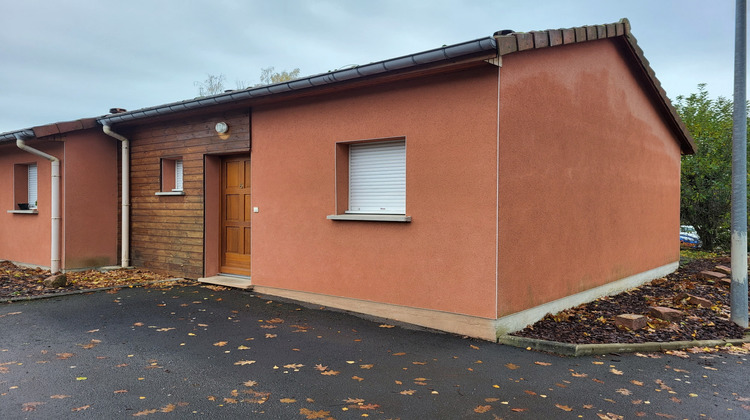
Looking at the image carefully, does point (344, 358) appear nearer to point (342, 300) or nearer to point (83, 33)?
point (342, 300)

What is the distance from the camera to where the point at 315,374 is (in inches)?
171

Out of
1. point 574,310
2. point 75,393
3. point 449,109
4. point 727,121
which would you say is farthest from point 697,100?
point 75,393

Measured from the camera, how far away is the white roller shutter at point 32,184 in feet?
38.2

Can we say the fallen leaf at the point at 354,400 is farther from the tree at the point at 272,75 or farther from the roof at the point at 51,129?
the tree at the point at 272,75

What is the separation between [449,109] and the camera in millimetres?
5871

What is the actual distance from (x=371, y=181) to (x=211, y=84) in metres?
25.5

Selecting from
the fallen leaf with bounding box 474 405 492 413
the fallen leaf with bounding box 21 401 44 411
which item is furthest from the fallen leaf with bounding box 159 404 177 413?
the fallen leaf with bounding box 474 405 492 413

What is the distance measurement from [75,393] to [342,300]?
12.4ft

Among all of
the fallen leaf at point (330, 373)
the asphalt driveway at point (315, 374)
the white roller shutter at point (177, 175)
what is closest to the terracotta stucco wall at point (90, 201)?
the white roller shutter at point (177, 175)

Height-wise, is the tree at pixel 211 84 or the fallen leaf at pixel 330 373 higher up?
the tree at pixel 211 84

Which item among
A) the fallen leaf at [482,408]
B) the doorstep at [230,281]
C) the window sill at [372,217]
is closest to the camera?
the fallen leaf at [482,408]

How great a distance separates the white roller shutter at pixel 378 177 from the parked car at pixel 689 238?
16853 millimetres

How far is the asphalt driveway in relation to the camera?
3.60 m

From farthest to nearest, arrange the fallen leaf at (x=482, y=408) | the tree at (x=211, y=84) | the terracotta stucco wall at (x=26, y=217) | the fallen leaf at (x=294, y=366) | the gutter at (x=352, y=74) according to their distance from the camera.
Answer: the tree at (x=211, y=84), the terracotta stucco wall at (x=26, y=217), the gutter at (x=352, y=74), the fallen leaf at (x=294, y=366), the fallen leaf at (x=482, y=408)
